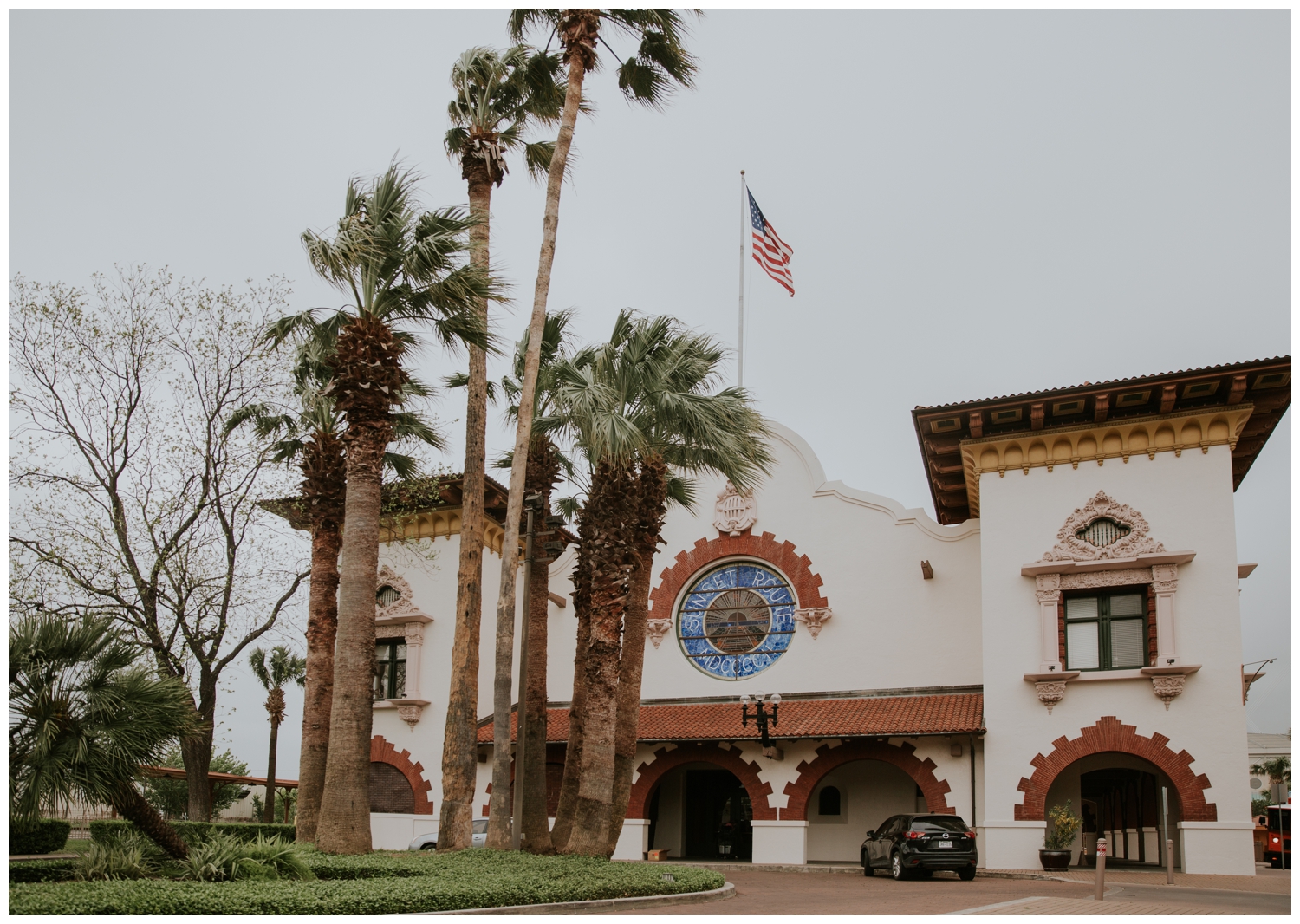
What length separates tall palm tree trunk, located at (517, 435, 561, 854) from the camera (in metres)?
18.8

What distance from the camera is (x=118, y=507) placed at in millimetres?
21391

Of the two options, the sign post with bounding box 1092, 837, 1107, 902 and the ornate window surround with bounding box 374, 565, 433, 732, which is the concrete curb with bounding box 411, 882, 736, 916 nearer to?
the sign post with bounding box 1092, 837, 1107, 902

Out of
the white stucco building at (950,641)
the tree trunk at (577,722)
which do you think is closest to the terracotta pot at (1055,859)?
the white stucco building at (950,641)

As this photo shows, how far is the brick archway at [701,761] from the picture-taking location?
24016mm

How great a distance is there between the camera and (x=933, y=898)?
49.8 ft

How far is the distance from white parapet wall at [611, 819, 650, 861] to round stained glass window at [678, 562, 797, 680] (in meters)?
3.91

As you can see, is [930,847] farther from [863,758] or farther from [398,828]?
[398,828]

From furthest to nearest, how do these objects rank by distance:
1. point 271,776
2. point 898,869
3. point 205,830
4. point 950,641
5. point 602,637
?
point 271,776 < point 950,641 < point 205,830 < point 898,869 < point 602,637

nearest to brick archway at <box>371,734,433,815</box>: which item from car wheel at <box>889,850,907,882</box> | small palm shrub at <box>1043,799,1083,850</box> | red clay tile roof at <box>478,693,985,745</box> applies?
red clay tile roof at <box>478,693,985,745</box>

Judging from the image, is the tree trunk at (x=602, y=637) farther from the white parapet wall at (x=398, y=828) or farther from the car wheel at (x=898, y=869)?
the white parapet wall at (x=398, y=828)

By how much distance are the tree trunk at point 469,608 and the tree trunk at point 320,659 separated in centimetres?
313

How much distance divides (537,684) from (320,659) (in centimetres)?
406

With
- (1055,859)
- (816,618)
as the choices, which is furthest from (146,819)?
(816,618)

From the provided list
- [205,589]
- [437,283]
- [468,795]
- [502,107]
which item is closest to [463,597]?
[468,795]
